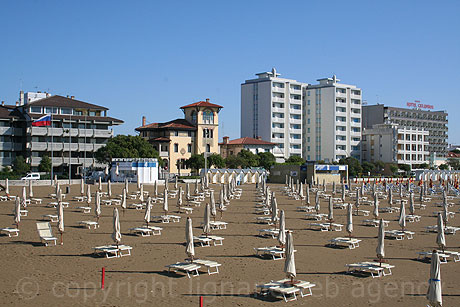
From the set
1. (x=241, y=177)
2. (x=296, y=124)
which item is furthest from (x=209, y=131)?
(x=296, y=124)

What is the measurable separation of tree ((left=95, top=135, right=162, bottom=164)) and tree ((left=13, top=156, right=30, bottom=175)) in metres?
9.23

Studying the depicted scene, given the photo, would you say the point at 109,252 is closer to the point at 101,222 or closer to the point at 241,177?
the point at 101,222

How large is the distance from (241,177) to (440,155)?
A: 87.4 m

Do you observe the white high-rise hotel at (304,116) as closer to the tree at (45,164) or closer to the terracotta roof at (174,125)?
the terracotta roof at (174,125)

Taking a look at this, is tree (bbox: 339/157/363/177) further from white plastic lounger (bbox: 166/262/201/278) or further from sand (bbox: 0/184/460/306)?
white plastic lounger (bbox: 166/262/201/278)

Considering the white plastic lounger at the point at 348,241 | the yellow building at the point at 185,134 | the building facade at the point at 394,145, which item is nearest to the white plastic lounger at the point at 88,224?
the white plastic lounger at the point at 348,241

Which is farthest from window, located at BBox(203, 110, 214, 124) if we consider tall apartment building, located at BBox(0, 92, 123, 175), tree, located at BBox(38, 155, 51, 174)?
tree, located at BBox(38, 155, 51, 174)

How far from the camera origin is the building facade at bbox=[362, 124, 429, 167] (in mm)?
105812

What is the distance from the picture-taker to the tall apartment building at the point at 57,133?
68312mm

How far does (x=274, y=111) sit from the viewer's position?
98.8m

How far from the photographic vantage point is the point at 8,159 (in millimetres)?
68188

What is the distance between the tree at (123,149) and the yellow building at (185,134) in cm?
1078

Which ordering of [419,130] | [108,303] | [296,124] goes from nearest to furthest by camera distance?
[108,303] < [296,124] < [419,130]

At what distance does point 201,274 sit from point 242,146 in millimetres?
74325
